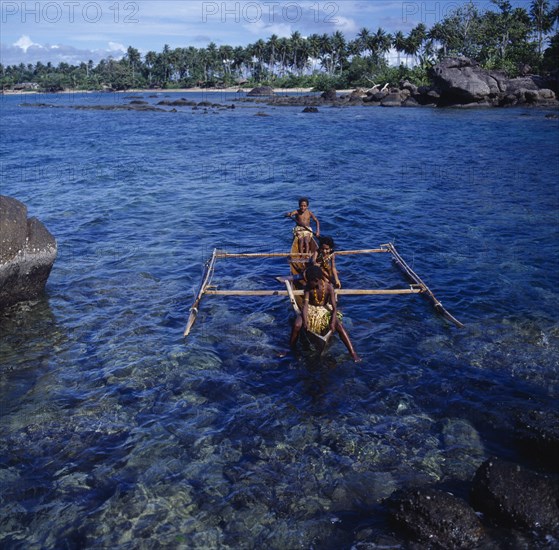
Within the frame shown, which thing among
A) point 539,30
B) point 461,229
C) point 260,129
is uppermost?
point 539,30

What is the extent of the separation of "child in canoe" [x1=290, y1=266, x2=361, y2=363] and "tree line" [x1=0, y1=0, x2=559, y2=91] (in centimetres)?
7673

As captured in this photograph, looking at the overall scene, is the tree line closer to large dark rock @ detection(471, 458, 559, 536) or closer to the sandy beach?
the sandy beach

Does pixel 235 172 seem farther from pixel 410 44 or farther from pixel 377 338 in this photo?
pixel 410 44

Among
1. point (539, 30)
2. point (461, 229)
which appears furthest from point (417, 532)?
point (539, 30)

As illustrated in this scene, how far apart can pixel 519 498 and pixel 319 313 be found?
17.7 feet

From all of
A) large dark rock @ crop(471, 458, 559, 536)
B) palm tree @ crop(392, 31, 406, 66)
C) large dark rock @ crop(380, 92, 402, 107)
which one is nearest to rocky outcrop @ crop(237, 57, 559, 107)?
large dark rock @ crop(380, 92, 402, 107)

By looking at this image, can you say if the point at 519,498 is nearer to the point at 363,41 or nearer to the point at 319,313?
the point at 319,313

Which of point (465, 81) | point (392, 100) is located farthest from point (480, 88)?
point (392, 100)

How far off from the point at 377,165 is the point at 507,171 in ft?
26.1

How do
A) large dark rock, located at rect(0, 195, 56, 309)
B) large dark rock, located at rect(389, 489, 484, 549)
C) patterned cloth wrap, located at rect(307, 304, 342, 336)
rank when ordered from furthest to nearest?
large dark rock, located at rect(0, 195, 56, 309) < patterned cloth wrap, located at rect(307, 304, 342, 336) < large dark rock, located at rect(389, 489, 484, 549)

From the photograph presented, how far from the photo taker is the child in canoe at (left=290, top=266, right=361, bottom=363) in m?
11.2

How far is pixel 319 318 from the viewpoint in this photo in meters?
11.3

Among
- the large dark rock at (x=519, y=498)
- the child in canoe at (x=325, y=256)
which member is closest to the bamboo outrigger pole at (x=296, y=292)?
the child in canoe at (x=325, y=256)

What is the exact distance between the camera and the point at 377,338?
12.6 m
